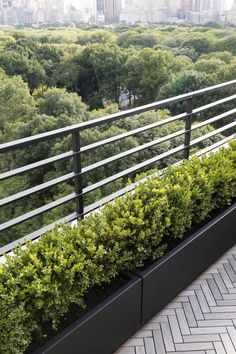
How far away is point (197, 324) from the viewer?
239cm

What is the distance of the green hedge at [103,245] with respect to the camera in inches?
67.5

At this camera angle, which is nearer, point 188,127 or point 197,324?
point 197,324

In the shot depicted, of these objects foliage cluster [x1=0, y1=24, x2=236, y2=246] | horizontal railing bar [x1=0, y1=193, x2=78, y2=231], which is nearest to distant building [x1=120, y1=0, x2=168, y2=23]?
foliage cluster [x1=0, y1=24, x2=236, y2=246]

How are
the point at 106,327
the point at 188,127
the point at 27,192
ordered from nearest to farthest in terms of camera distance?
1. the point at 106,327
2. the point at 27,192
3. the point at 188,127

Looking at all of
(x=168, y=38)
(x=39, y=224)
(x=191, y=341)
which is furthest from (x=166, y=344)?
(x=168, y=38)

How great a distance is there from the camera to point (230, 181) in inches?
114

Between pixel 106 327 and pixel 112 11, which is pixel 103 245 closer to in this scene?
pixel 106 327

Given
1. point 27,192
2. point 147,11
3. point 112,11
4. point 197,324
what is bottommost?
point 112,11

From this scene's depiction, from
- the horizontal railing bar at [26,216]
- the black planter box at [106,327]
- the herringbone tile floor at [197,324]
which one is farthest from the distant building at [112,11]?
the black planter box at [106,327]

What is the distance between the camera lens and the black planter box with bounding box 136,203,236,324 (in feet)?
7.48

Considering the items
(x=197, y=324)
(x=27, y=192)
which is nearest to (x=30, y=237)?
(x=27, y=192)

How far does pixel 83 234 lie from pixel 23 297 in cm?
52

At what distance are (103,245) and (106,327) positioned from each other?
0.40 meters

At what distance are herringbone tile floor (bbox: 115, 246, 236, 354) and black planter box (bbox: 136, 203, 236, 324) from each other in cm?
7
